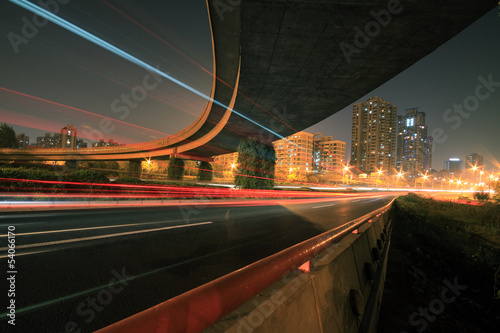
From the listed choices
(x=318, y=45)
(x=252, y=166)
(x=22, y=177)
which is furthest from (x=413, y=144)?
(x=22, y=177)

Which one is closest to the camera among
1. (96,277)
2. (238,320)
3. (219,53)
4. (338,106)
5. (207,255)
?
(238,320)

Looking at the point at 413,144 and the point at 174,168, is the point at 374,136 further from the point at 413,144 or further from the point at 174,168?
the point at 174,168

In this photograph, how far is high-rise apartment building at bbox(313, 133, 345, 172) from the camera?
157 metres

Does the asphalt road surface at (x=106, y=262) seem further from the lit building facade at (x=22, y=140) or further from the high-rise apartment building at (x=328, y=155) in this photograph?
the high-rise apartment building at (x=328, y=155)

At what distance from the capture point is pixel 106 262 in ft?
15.1

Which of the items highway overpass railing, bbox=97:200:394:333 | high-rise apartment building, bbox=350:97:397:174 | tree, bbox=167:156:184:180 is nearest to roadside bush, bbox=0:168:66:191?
highway overpass railing, bbox=97:200:394:333

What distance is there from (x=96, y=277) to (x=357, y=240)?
15.6ft

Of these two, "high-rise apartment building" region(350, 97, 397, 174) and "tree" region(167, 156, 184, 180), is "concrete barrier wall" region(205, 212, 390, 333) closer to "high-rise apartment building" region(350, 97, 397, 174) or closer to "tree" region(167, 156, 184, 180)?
"tree" region(167, 156, 184, 180)

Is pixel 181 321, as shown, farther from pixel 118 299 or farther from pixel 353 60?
pixel 353 60

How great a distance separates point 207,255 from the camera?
5.40m

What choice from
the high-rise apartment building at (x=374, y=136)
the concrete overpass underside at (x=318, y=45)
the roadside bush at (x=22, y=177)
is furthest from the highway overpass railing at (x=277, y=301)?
the high-rise apartment building at (x=374, y=136)

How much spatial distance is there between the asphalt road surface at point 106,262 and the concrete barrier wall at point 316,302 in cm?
252

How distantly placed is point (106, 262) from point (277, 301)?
4.63 m

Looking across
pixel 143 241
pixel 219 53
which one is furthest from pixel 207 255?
pixel 219 53
